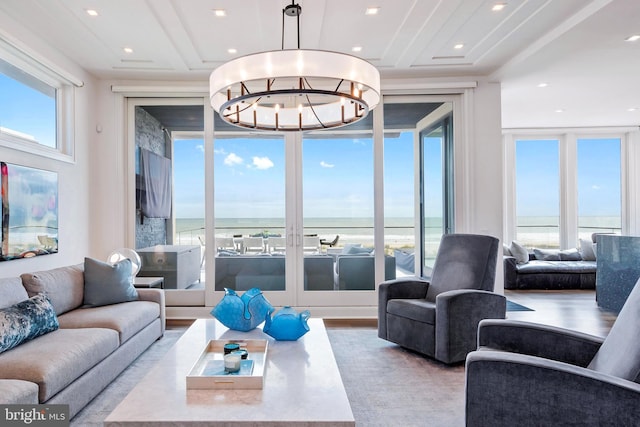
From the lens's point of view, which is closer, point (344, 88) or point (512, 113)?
point (344, 88)

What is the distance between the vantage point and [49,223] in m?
3.68

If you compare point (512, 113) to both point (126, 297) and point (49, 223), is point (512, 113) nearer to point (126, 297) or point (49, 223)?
point (126, 297)

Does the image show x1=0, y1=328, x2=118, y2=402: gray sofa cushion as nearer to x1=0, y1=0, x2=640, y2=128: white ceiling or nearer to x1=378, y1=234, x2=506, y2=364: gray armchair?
x1=378, y1=234, x2=506, y2=364: gray armchair

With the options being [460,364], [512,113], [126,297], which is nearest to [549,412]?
[460,364]

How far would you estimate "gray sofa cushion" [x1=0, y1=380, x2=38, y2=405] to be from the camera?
5.79 feet

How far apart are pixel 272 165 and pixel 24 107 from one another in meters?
2.54

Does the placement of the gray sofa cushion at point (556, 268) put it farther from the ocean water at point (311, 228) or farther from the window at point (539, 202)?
the ocean water at point (311, 228)

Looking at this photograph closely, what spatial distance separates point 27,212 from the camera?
3.37 metres

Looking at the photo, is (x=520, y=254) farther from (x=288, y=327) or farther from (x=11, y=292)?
(x=11, y=292)

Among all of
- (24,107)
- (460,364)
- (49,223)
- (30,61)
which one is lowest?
(460,364)

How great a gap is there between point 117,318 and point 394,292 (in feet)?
7.86

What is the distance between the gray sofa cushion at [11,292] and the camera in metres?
2.53

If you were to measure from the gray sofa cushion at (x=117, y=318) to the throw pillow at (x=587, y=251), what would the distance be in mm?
6969

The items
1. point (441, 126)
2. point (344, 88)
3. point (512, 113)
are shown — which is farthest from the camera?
point (512, 113)
